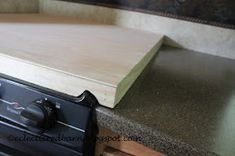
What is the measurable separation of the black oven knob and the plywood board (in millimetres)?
45

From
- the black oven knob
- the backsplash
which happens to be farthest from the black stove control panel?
the backsplash

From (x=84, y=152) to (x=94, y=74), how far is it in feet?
0.59

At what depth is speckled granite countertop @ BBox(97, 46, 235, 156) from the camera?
0.45 metres

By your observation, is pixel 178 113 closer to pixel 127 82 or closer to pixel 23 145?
pixel 127 82

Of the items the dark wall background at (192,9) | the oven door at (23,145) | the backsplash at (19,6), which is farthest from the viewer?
the backsplash at (19,6)

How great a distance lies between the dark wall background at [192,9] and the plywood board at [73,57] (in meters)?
0.19

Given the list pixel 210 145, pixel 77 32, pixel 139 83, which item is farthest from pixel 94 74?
pixel 77 32

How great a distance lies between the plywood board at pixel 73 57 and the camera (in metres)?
0.53

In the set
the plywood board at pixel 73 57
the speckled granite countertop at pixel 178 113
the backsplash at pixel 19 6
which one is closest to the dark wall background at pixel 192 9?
the plywood board at pixel 73 57

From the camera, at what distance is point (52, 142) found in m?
0.58

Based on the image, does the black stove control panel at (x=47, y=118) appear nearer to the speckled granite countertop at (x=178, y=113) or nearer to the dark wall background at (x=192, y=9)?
the speckled granite countertop at (x=178, y=113)

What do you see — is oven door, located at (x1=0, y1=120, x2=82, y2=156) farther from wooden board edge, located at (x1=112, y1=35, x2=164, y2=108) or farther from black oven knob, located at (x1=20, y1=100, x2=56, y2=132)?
wooden board edge, located at (x1=112, y1=35, x2=164, y2=108)

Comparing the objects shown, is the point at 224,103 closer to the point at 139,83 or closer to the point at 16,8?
the point at 139,83

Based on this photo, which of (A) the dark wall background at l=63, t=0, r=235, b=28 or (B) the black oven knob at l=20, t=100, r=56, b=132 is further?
(A) the dark wall background at l=63, t=0, r=235, b=28
